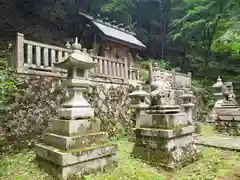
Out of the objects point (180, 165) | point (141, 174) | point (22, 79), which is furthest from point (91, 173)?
point (22, 79)

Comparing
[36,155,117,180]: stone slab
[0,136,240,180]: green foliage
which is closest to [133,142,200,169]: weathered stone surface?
[0,136,240,180]: green foliage

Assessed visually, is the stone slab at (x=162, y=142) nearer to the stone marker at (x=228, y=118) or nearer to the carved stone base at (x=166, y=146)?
the carved stone base at (x=166, y=146)

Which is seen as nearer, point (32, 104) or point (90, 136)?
point (90, 136)

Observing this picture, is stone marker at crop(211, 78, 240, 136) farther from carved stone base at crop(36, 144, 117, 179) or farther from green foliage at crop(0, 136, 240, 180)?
carved stone base at crop(36, 144, 117, 179)

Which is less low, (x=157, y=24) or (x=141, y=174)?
(x=157, y=24)

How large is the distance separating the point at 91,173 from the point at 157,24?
Result: 19.3 metres

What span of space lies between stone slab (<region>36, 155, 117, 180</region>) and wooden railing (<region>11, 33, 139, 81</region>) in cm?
237

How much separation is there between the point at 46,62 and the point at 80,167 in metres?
3.46

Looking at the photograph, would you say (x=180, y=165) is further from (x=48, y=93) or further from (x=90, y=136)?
(x=48, y=93)

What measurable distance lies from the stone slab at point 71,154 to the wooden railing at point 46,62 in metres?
2.22

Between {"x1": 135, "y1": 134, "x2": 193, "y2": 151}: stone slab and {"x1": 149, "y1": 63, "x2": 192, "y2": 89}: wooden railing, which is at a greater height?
{"x1": 149, "y1": 63, "x2": 192, "y2": 89}: wooden railing

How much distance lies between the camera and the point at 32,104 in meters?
4.58

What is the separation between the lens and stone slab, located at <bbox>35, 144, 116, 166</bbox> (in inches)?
110

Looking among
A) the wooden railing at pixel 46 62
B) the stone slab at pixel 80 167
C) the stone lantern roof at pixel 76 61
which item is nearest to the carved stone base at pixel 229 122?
the wooden railing at pixel 46 62
